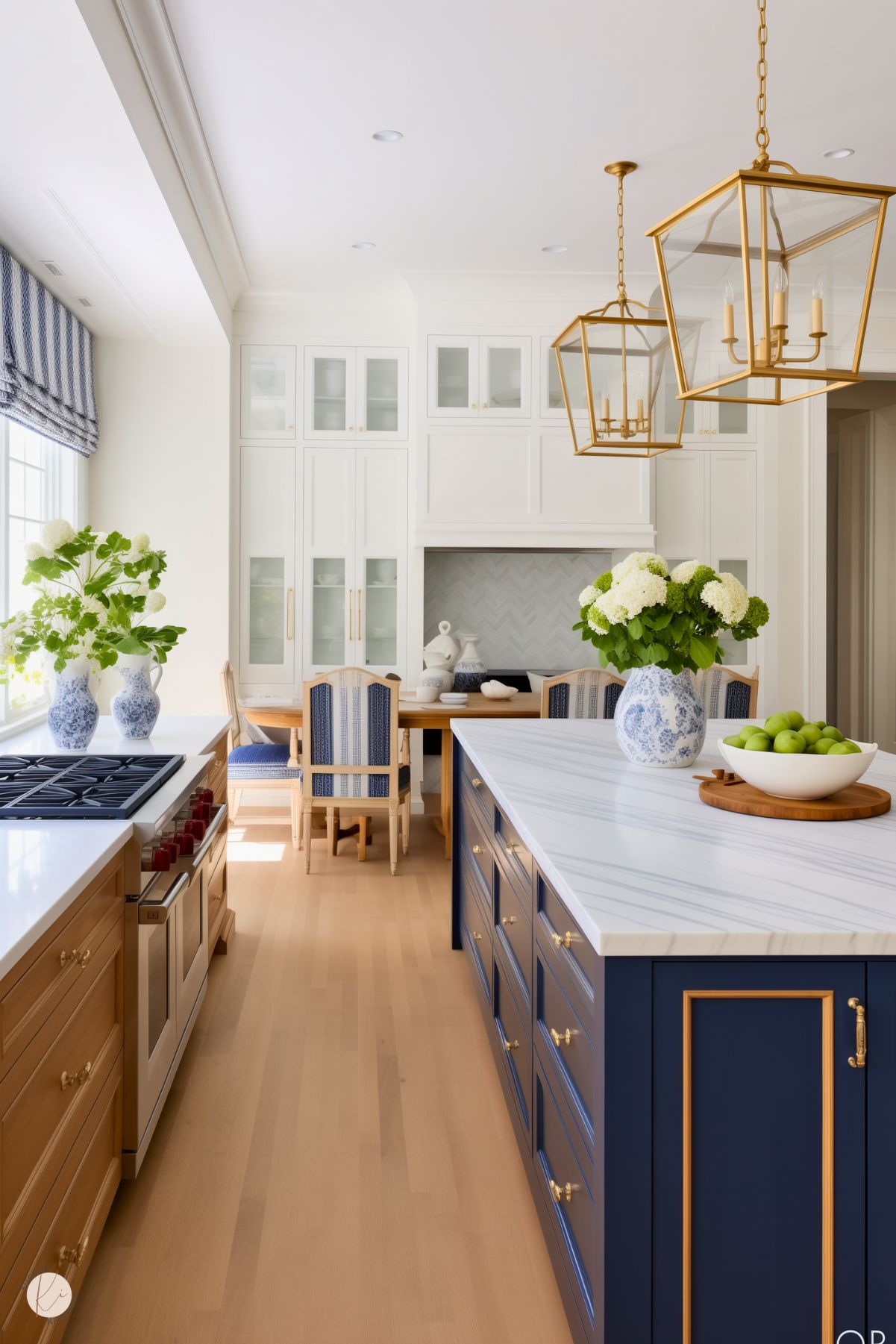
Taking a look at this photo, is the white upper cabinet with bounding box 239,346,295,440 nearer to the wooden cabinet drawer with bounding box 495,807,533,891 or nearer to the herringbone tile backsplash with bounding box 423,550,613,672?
the herringbone tile backsplash with bounding box 423,550,613,672

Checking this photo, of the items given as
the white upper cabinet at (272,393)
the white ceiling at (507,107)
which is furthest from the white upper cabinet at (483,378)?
the white upper cabinet at (272,393)

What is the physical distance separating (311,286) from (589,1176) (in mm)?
5121

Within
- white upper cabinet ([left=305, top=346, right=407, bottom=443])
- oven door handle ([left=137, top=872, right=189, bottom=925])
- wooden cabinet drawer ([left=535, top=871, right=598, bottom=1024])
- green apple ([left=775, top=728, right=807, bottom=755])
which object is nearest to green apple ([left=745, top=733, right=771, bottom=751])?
green apple ([left=775, top=728, right=807, bottom=755])

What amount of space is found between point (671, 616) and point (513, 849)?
2.15ft

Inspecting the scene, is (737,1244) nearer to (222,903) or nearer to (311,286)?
(222,903)

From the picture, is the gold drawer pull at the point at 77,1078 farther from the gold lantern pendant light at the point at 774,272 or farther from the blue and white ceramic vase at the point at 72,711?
the gold lantern pendant light at the point at 774,272

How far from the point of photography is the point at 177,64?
3.15 meters

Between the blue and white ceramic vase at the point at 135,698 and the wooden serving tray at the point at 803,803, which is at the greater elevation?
the blue and white ceramic vase at the point at 135,698

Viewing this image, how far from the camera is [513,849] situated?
2.13m

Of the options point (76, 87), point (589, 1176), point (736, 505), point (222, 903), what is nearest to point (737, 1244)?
point (589, 1176)

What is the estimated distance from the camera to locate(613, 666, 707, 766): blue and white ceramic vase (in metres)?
2.38

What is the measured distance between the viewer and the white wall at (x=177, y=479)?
17.3 ft

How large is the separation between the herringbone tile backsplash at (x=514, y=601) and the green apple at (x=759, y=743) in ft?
13.7

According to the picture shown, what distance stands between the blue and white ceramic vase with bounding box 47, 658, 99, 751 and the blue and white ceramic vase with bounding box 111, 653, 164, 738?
6.5 inches
